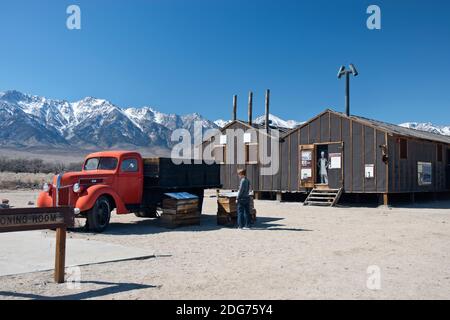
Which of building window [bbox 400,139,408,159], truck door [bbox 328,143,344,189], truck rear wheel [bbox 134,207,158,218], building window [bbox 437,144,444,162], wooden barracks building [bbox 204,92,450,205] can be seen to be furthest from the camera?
building window [bbox 437,144,444,162]

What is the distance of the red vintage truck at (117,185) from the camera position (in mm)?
12508

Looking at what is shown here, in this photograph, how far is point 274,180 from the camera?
2605 centimetres

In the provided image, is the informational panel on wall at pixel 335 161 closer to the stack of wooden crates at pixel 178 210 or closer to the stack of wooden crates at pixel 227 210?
the stack of wooden crates at pixel 227 210

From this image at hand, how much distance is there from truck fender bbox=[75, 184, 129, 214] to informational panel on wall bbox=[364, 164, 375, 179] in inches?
520

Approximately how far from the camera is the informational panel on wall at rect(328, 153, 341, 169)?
2320cm

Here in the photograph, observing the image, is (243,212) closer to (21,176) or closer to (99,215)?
(99,215)

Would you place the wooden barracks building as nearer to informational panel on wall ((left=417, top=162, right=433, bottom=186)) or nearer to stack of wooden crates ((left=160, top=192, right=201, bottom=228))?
informational panel on wall ((left=417, top=162, right=433, bottom=186))

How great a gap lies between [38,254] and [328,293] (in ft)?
19.3

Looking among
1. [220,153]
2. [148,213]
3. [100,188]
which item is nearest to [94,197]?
[100,188]

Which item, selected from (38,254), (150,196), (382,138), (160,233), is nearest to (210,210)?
(150,196)

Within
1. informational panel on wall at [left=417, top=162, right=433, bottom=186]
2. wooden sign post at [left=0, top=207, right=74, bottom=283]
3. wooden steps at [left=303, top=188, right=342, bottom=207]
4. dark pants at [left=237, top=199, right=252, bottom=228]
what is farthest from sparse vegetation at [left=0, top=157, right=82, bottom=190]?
wooden sign post at [left=0, top=207, right=74, bottom=283]

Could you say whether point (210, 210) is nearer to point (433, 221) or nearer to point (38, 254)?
point (433, 221)

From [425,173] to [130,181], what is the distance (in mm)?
17590

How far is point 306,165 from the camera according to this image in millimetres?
24438
